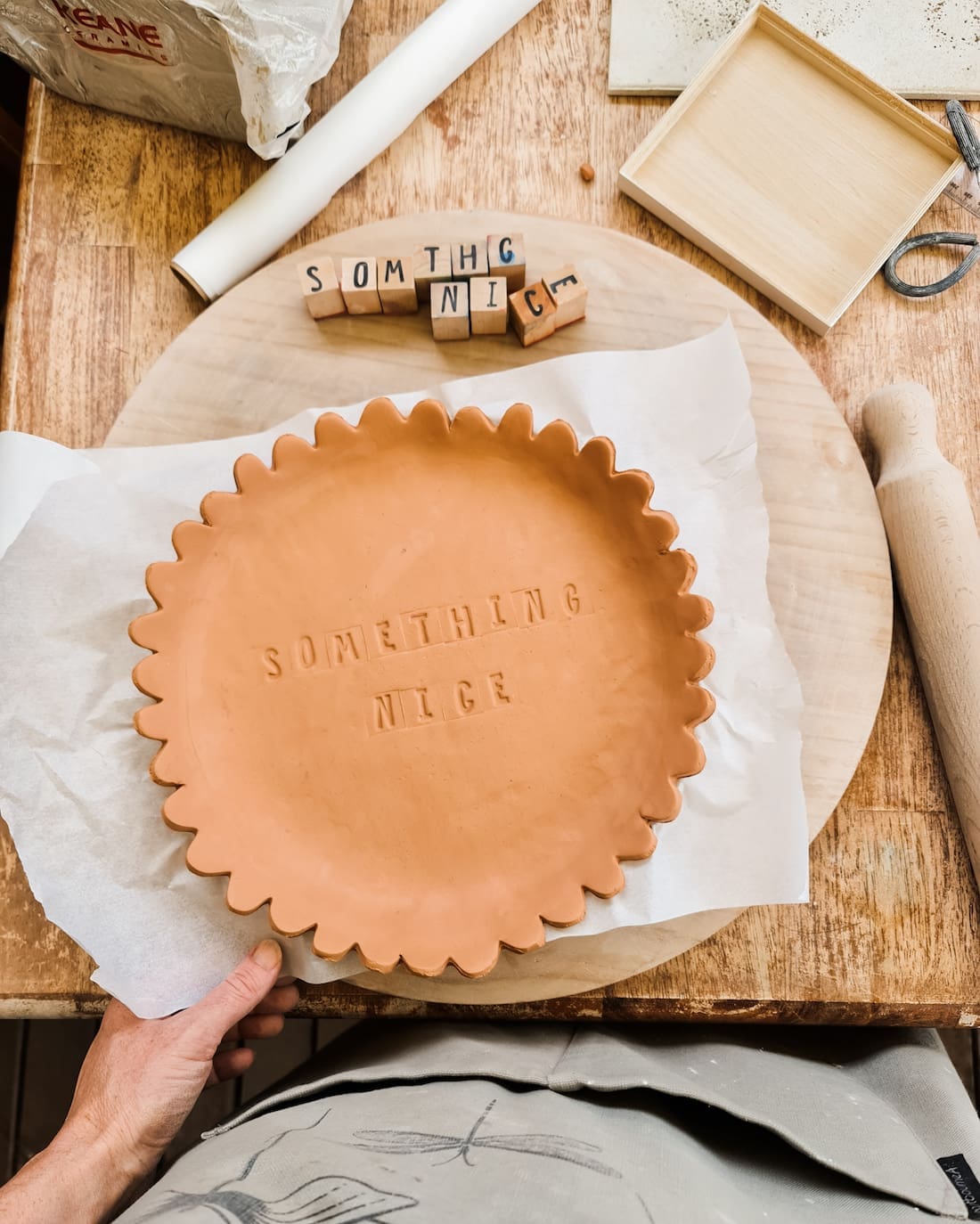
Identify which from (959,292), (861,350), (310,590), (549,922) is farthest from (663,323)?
(549,922)

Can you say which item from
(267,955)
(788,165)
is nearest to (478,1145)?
(267,955)

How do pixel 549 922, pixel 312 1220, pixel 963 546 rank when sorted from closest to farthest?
pixel 312 1220 → pixel 549 922 → pixel 963 546

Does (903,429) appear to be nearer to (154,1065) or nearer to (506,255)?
(506,255)

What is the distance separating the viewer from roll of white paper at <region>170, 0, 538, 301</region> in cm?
100

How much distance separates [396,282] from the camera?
0.95m

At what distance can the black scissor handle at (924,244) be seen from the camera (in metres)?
1.04

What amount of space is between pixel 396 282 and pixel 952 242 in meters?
0.65

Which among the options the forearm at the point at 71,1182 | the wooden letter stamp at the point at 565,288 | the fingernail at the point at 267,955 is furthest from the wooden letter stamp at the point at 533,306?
the forearm at the point at 71,1182

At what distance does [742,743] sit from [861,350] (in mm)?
496

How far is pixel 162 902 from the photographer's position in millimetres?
869

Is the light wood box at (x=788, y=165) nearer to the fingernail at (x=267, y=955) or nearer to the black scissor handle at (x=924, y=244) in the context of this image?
the black scissor handle at (x=924, y=244)

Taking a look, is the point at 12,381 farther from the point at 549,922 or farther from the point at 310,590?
the point at 549,922

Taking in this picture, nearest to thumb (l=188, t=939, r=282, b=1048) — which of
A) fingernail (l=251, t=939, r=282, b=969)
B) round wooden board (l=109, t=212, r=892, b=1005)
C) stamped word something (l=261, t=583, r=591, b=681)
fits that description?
fingernail (l=251, t=939, r=282, b=969)

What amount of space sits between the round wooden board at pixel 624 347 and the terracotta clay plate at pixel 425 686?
0.51ft
